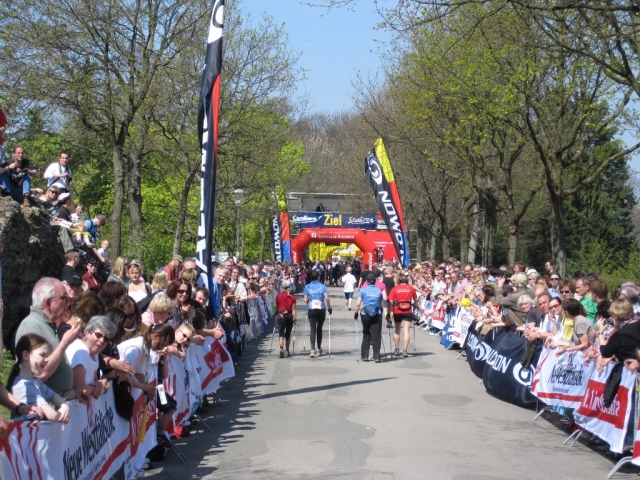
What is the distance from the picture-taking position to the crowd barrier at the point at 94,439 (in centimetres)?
512

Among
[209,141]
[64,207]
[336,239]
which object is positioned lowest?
[64,207]

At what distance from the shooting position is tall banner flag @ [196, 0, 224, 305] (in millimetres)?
12852

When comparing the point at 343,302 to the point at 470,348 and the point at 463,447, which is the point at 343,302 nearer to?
the point at 470,348

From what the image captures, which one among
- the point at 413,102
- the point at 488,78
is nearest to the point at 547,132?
the point at 488,78

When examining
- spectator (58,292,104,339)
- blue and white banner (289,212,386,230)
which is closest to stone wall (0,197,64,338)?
spectator (58,292,104,339)

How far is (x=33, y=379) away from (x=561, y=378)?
7.49 m

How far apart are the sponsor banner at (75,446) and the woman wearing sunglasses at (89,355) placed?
0.37 feet

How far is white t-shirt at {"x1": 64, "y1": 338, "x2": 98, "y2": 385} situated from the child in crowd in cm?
67

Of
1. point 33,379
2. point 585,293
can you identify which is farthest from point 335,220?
point 33,379

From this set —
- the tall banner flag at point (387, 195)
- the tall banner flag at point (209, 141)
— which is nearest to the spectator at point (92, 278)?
the tall banner flag at point (209, 141)

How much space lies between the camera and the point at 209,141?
13.0 m

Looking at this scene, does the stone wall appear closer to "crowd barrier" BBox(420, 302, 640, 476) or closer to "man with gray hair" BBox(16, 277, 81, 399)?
"man with gray hair" BBox(16, 277, 81, 399)

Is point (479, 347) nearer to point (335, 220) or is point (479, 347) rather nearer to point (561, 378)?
point (561, 378)

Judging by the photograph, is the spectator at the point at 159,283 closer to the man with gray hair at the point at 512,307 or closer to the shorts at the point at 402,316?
the man with gray hair at the point at 512,307
